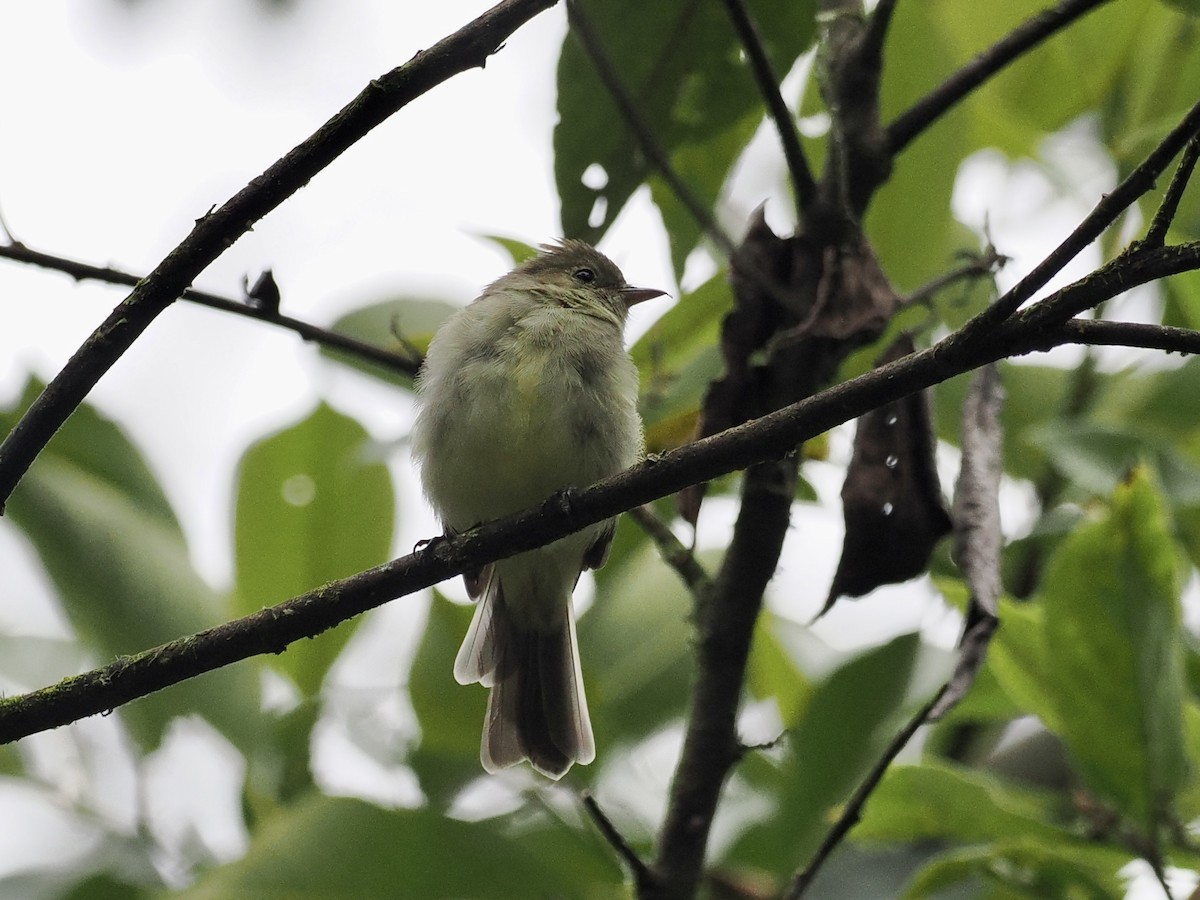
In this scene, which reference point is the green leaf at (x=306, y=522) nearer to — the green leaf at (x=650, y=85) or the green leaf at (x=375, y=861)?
the green leaf at (x=375, y=861)

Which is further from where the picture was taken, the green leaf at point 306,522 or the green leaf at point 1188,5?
the green leaf at point 306,522

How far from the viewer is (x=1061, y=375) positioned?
13.7 ft

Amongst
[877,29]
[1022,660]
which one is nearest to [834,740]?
[1022,660]

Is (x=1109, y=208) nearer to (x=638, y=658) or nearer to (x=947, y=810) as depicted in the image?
(x=947, y=810)

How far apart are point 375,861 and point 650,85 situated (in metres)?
2.01

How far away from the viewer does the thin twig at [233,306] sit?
2668 mm

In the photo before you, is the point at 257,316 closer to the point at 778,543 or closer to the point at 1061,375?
the point at 778,543

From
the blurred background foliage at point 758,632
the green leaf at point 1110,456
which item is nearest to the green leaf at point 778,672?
the blurred background foliage at point 758,632

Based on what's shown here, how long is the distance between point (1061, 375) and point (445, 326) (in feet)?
5.99

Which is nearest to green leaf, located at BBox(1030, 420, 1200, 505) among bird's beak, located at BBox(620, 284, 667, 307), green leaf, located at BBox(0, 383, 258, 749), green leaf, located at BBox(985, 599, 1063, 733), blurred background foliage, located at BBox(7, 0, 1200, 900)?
blurred background foliage, located at BBox(7, 0, 1200, 900)

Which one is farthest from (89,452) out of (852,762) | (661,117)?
(852,762)

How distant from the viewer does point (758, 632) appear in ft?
13.4

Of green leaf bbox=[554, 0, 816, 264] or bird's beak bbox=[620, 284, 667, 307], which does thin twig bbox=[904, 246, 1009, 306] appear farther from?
bird's beak bbox=[620, 284, 667, 307]

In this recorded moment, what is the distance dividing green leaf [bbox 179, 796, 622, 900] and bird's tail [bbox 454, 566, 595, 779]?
0.50 metres
